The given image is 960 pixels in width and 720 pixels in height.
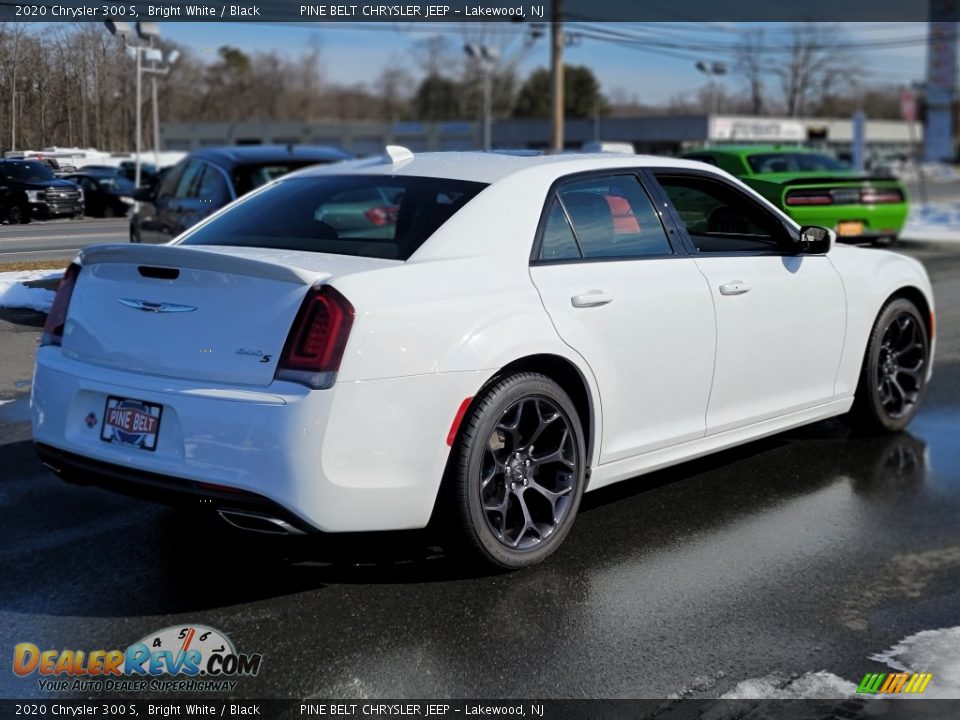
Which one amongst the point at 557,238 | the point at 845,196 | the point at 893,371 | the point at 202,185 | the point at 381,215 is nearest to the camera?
the point at 557,238

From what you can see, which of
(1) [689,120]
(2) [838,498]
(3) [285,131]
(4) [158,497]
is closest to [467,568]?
(4) [158,497]

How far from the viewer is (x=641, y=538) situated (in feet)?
15.4

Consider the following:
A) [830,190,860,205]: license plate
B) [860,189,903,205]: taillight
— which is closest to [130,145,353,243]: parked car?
[830,190,860,205]: license plate

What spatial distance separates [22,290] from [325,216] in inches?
84.7

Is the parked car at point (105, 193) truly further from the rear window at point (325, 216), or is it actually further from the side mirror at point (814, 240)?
the side mirror at point (814, 240)

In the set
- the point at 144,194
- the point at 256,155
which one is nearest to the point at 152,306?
the point at 144,194

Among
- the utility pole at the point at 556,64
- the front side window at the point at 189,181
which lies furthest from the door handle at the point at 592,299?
the utility pole at the point at 556,64

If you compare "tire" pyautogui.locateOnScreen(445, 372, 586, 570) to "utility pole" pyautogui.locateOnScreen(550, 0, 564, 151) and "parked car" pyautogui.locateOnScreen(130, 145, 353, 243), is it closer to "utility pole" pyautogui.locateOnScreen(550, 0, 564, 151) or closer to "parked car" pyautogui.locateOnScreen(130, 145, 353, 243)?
"parked car" pyautogui.locateOnScreen(130, 145, 353, 243)

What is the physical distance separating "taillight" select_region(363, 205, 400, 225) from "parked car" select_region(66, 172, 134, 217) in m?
1.73

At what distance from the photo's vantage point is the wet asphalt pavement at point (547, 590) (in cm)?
344

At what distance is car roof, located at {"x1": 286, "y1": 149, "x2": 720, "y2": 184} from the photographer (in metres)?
4.66

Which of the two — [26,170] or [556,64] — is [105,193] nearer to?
[26,170]

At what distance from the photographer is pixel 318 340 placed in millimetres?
3619

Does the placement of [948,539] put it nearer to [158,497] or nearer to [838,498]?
[838,498]
